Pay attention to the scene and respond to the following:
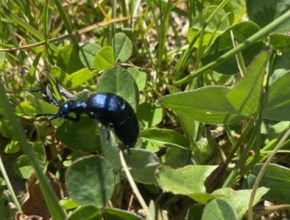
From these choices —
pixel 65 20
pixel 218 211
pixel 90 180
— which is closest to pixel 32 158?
pixel 90 180

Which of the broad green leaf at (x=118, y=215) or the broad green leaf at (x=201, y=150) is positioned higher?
the broad green leaf at (x=118, y=215)

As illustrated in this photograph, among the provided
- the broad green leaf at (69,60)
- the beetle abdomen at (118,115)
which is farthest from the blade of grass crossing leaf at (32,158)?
the broad green leaf at (69,60)

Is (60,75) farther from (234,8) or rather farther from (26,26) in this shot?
(234,8)

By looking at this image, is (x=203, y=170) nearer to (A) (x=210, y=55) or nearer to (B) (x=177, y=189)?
(B) (x=177, y=189)

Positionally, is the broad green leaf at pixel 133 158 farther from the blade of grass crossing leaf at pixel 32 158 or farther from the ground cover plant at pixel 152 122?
the blade of grass crossing leaf at pixel 32 158

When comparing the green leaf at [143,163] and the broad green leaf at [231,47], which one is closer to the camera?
the green leaf at [143,163]

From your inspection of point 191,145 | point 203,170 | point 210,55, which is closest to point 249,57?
point 210,55
